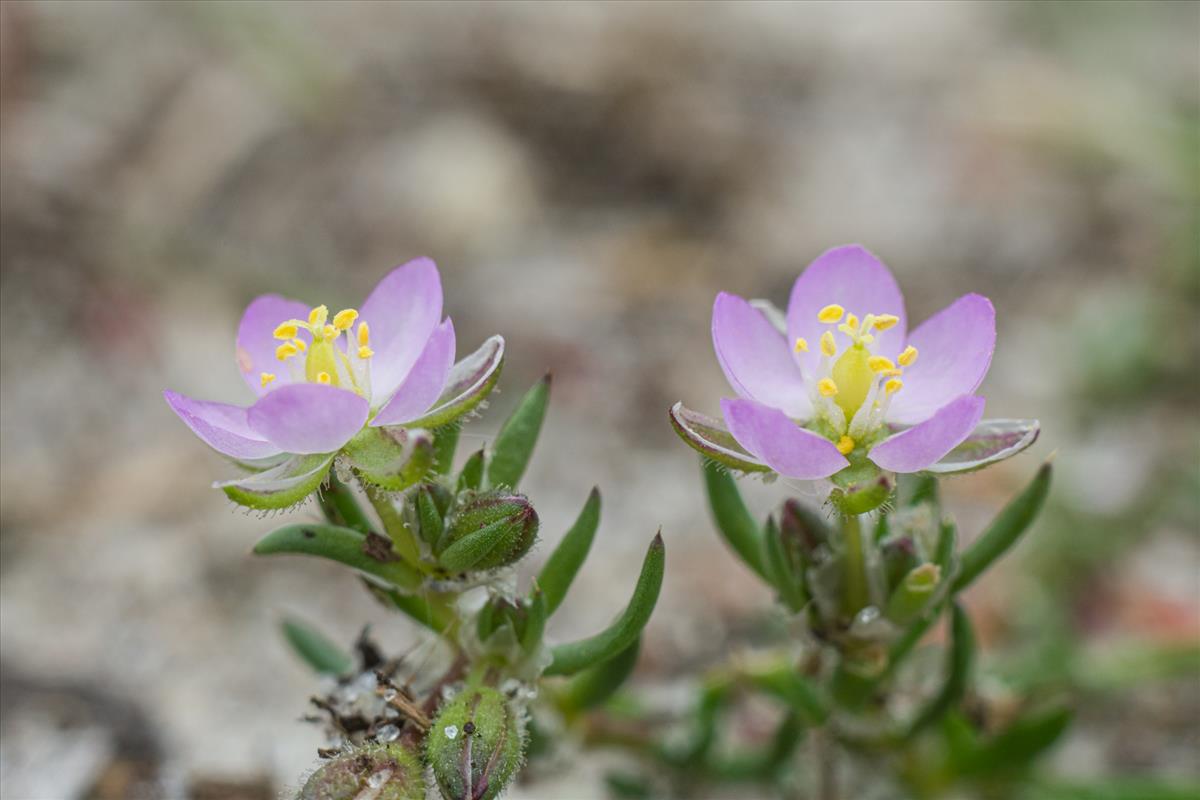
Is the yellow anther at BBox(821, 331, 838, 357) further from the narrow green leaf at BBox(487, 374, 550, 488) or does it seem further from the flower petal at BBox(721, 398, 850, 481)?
the narrow green leaf at BBox(487, 374, 550, 488)

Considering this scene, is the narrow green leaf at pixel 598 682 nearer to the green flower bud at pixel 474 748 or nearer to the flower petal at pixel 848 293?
the green flower bud at pixel 474 748

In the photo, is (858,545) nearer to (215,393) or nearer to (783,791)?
(783,791)

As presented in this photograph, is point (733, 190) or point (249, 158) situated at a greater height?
point (249, 158)

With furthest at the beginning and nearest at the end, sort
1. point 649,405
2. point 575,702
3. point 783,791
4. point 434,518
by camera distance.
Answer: point 649,405
point 783,791
point 575,702
point 434,518

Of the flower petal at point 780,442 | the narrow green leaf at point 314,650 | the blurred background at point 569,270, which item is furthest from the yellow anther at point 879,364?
the narrow green leaf at point 314,650

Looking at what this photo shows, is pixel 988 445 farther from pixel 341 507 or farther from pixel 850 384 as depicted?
pixel 341 507

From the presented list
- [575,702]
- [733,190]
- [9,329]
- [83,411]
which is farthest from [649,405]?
[9,329]

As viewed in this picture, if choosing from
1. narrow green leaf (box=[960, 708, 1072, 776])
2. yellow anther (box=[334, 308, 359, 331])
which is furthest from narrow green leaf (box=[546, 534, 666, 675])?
narrow green leaf (box=[960, 708, 1072, 776])
